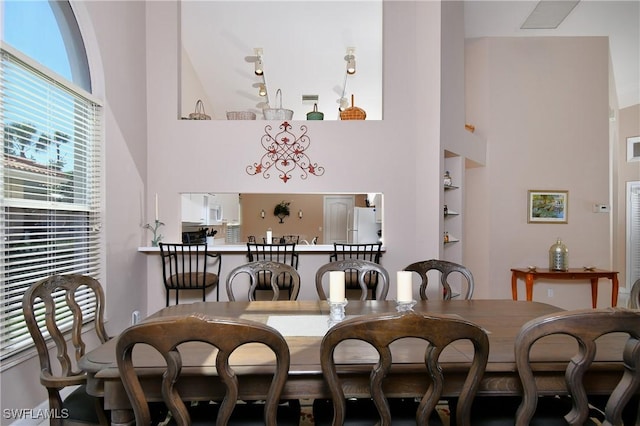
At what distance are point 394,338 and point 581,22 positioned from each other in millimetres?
5468

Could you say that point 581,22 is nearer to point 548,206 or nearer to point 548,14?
point 548,14

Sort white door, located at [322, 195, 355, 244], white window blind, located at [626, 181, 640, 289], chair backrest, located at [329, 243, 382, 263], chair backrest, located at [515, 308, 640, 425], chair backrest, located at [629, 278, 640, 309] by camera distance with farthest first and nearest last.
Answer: white door, located at [322, 195, 355, 244], white window blind, located at [626, 181, 640, 289], chair backrest, located at [329, 243, 382, 263], chair backrest, located at [629, 278, 640, 309], chair backrest, located at [515, 308, 640, 425]

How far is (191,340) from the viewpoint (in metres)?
1.21

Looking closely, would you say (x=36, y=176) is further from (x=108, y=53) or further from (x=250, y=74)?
(x=250, y=74)

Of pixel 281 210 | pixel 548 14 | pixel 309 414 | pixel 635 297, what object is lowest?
pixel 309 414

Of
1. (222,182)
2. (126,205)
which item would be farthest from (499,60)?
(126,205)

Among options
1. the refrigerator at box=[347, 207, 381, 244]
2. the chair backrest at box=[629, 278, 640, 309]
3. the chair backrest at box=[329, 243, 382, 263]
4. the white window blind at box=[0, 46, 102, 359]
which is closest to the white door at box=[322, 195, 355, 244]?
the refrigerator at box=[347, 207, 381, 244]

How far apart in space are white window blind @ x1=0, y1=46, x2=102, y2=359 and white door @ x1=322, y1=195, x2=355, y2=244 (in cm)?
769

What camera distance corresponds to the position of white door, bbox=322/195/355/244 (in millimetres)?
10750

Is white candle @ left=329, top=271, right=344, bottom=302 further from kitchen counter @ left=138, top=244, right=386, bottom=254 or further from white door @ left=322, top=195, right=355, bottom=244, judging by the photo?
white door @ left=322, top=195, right=355, bottom=244

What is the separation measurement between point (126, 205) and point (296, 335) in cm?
272

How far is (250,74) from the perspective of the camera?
7344mm

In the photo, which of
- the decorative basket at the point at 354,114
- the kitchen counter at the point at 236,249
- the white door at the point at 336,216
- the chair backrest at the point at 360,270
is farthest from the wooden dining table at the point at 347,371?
the white door at the point at 336,216

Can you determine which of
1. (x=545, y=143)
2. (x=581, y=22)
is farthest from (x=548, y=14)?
(x=545, y=143)
